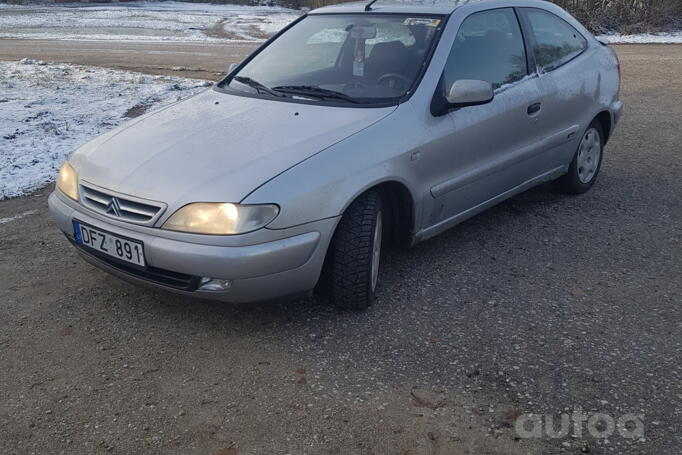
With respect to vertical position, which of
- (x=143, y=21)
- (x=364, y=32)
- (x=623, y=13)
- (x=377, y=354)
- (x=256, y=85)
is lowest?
(x=143, y=21)

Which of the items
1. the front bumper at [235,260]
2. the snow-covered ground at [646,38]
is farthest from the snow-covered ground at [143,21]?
the front bumper at [235,260]

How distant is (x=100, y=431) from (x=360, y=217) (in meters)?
1.57

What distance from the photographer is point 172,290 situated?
3205mm

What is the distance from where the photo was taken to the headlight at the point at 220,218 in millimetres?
3053

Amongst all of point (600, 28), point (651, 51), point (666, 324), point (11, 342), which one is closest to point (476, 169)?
point (666, 324)

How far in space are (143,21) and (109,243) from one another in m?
23.7

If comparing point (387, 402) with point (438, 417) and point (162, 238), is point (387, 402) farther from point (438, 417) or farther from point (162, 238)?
point (162, 238)

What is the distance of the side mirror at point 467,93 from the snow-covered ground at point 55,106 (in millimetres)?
3705

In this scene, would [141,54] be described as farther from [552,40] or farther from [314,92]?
[314,92]

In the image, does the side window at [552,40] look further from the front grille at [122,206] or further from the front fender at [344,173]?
the front grille at [122,206]

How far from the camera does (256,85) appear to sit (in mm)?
4363

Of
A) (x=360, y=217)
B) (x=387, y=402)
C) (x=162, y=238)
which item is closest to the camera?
(x=387, y=402)

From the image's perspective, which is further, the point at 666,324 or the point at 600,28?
the point at 600,28

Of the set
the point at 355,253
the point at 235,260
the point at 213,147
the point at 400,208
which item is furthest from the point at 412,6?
the point at 235,260
